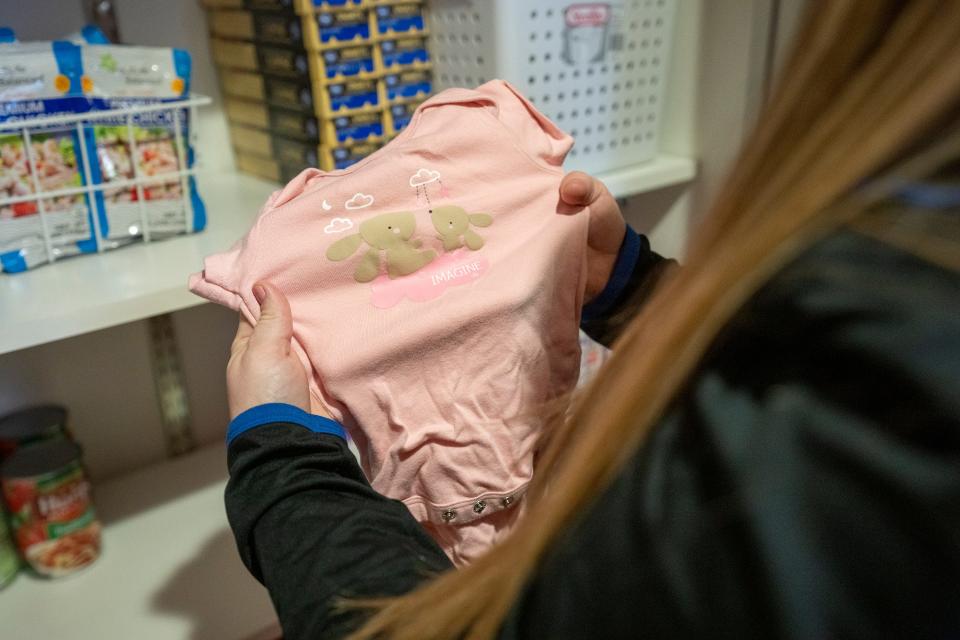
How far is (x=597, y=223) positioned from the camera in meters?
0.71

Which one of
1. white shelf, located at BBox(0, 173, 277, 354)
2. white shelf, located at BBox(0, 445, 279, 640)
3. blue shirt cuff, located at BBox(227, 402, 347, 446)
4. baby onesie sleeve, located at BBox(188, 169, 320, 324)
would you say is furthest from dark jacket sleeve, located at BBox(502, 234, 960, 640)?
white shelf, located at BBox(0, 445, 279, 640)

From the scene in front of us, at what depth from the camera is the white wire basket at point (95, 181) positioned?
28.5 inches

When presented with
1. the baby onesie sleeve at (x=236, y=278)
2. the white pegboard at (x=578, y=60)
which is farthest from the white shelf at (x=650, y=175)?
the baby onesie sleeve at (x=236, y=278)

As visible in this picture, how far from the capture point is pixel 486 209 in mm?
666

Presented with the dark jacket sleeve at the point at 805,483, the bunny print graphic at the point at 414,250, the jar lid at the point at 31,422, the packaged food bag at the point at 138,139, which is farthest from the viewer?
the jar lid at the point at 31,422

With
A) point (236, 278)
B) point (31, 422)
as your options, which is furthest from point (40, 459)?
point (236, 278)

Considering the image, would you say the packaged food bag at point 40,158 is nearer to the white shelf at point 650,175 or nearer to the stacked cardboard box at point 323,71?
the stacked cardboard box at point 323,71

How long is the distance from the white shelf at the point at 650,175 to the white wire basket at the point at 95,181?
1.46 feet

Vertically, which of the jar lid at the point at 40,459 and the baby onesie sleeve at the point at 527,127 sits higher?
the baby onesie sleeve at the point at 527,127

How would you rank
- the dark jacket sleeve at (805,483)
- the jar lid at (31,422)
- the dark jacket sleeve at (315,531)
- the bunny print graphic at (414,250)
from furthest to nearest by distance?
the jar lid at (31,422) < the bunny print graphic at (414,250) < the dark jacket sleeve at (315,531) < the dark jacket sleeve at (805,483)

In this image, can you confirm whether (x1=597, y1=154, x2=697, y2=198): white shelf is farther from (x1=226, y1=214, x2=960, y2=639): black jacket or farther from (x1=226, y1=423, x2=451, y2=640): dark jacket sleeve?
(x1=226, y1=214, x2=960, y2=639): black jacket

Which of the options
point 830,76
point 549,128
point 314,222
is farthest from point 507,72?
point 830,76

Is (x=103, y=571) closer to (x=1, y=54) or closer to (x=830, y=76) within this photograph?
(x=1, y=54)

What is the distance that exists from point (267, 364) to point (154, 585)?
16.2 inches
